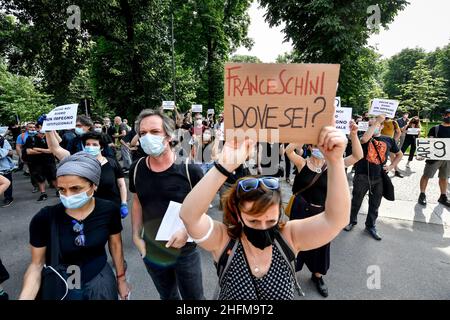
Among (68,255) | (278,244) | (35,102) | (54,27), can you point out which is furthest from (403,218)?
(35,102)

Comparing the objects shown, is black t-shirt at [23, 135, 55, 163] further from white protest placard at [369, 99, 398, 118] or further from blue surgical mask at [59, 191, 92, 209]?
white protest placard at [369, 99, 398, 118]

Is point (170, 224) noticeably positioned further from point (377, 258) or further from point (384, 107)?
point (377, 258)

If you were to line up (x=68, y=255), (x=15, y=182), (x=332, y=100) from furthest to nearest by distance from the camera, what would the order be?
1. (x=15, y=182)
2. (x=68, y=255)
3. (x=332, y=100)

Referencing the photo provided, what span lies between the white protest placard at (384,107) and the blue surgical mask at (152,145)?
2.92 meters

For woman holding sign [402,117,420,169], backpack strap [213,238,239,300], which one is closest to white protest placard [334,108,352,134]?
backpack strap [213,238,239,300]

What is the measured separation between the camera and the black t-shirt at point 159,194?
2.13 metres

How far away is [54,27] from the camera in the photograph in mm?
10727

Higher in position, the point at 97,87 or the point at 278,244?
the point at 97,87

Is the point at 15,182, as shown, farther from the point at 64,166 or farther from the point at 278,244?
the point at 278,244

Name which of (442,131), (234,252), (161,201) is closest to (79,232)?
(161,201)

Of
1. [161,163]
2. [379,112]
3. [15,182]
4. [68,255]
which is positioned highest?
[379,112]

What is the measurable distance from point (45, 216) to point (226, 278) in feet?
4.19

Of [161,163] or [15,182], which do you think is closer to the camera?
[161,163]

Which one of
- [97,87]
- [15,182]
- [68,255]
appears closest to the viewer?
[68,255]
